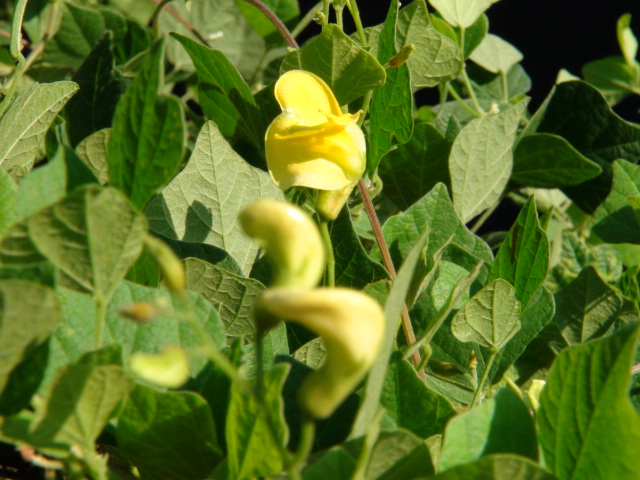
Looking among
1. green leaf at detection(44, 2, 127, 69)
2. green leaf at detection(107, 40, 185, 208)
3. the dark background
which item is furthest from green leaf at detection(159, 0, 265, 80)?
the dark background

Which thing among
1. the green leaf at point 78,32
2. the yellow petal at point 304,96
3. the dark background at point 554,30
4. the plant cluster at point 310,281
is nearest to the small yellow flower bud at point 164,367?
the plant cluster at point 310,281

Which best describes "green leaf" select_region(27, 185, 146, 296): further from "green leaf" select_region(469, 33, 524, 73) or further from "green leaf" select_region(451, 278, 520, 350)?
"green leaf" select_region(469, 33, 524, 73)

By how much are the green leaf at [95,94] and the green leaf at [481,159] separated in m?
0.24

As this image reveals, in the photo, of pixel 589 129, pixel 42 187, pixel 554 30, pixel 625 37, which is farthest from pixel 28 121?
pixel 554 30

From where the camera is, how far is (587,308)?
472mm

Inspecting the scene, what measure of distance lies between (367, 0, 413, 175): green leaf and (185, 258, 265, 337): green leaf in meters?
0.14

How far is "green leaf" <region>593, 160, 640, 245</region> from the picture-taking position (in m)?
0.53

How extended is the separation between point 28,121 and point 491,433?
0.96 feet

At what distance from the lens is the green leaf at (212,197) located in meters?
0.45

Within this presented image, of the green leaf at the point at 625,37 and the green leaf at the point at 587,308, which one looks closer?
the green leaf at the point at 587,308

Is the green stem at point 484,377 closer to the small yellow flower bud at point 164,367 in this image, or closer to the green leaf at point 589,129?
the small yellow flower bud at point 164,367

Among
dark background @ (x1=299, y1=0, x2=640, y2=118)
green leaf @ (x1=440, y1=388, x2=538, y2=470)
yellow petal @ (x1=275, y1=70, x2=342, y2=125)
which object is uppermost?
yellow petal @ (x1=275, y1=70, x2=342, y2=125)

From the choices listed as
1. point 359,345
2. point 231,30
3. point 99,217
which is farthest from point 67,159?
point 231,30

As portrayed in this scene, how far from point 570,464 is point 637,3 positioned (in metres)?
2.94
